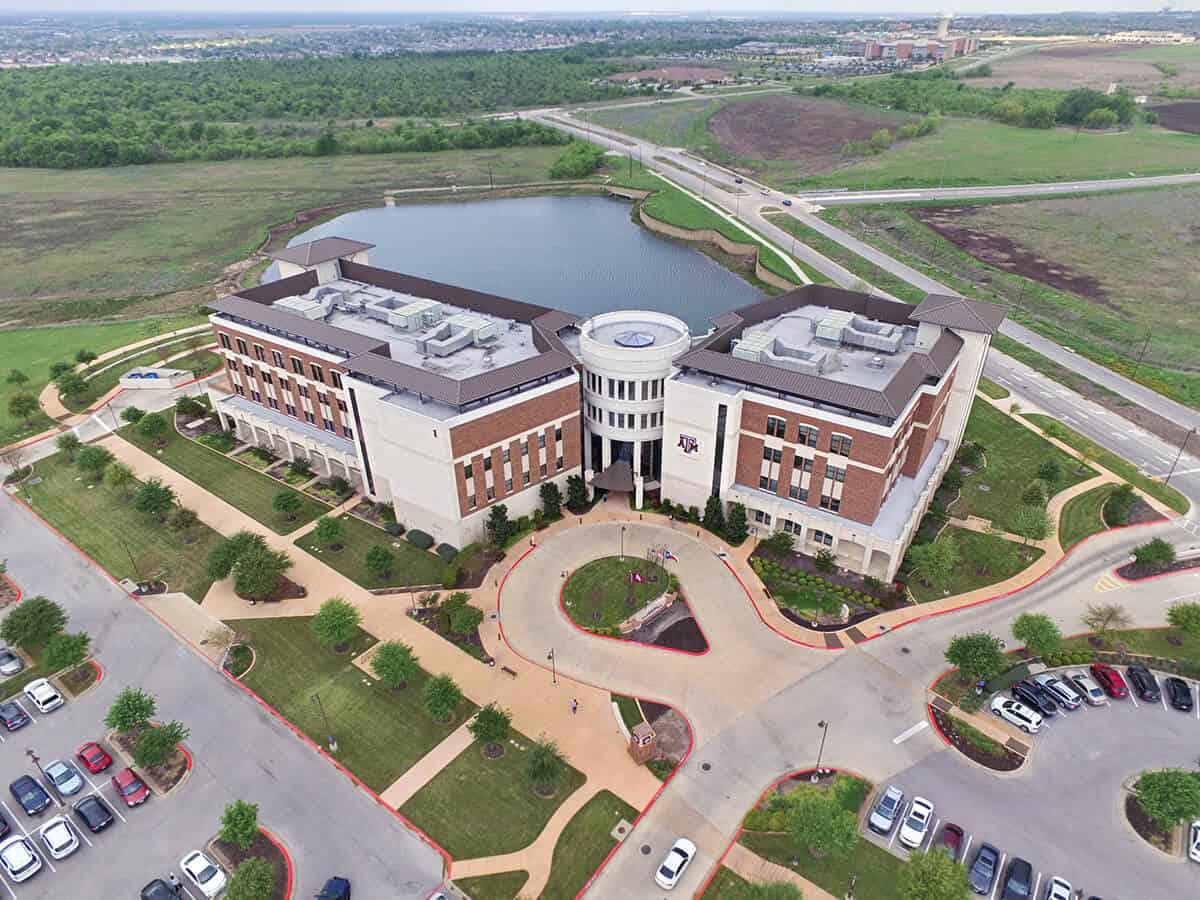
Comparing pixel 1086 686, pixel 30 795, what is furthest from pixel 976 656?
pixel 30 795

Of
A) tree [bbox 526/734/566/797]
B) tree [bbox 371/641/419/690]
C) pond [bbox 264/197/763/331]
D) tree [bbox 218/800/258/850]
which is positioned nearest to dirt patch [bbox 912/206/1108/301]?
pond [bbox 264/197/763/331]

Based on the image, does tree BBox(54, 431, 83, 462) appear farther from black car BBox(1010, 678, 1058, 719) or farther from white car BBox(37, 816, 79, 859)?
black car BBox(1010, 678, 1058, 719)

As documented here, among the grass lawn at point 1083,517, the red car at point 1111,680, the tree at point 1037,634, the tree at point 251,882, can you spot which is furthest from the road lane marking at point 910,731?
the tree at point 251,882

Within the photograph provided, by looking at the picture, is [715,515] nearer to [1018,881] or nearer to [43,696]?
[1018,881]

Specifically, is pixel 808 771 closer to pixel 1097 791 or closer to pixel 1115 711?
pixel 1097 791

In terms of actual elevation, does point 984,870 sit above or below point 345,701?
above
